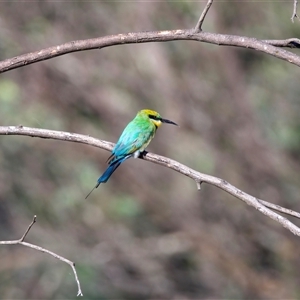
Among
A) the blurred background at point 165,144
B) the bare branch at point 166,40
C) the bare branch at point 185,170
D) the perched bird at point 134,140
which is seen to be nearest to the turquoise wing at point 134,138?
the perched bird at point 134,140

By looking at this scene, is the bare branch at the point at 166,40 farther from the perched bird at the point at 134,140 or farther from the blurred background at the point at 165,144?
the blurred background at the point at 165,144

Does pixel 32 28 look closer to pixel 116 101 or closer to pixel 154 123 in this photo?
pixel 116 101

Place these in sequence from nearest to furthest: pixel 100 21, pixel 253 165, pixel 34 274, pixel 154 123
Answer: pixel 154 123
pixel 253 165
pixel 100 21
pixel 34 274

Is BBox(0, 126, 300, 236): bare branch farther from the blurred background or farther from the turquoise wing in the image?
the blurred background

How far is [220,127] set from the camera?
24.0ft

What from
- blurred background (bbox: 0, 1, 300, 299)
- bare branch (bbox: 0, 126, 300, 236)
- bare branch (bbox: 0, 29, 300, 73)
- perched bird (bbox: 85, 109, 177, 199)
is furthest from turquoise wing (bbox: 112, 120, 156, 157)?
blurred background (bbox: 0, 1, 300, 299)

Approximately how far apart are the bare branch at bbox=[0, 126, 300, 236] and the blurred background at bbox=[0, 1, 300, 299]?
392 cm

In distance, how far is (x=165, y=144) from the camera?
7.80 meters

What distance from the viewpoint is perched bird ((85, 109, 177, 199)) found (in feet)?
13.5

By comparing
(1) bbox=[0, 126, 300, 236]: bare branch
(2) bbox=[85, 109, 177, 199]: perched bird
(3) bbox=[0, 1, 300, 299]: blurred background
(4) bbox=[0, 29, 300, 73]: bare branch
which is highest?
(3) bbox=[0, 1, 300, 299]: blurred background

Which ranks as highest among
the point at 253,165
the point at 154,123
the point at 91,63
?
the point at 91,63

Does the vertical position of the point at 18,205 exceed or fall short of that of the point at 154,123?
it exceeds it

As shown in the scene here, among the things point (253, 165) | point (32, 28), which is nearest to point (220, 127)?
point (253, 165)

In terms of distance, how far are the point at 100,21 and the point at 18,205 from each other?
2.68 meters
